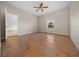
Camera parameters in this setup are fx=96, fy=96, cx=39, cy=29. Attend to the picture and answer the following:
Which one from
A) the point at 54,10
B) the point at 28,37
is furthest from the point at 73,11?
the point at 28,37

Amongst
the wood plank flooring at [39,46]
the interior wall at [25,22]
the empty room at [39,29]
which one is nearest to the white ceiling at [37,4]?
the empty room at [39,29]

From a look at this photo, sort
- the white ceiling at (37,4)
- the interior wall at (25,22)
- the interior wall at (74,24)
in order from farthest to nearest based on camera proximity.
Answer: the interior wall at (25,22), the interior wall at (74,24), the white ceiling at (37,4)

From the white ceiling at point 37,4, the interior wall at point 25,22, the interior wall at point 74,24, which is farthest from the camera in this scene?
the interior wall at point 25,22

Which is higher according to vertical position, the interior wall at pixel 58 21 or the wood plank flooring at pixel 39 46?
the interior wall at pixel 58 21

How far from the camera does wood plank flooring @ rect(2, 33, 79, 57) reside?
74.6 inches

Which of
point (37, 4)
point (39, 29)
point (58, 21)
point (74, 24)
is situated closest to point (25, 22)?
point (39, 29)

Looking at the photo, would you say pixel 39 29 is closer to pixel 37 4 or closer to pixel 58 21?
pixel 58 21

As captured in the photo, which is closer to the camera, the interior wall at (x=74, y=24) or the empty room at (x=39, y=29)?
the empty room at (x=39, y=29)

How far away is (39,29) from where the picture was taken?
2203 millimetres

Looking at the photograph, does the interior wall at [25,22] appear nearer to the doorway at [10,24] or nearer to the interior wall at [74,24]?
the doorway at [10,24]

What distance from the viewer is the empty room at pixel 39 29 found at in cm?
189

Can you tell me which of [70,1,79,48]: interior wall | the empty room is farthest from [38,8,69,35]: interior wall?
[70,1,79,48]: interior wall

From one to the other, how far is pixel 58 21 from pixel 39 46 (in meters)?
0.69

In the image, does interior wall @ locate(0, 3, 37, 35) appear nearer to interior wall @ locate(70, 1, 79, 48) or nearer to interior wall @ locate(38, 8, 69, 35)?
interior wall @ locate(38, 8, 69, 35)
